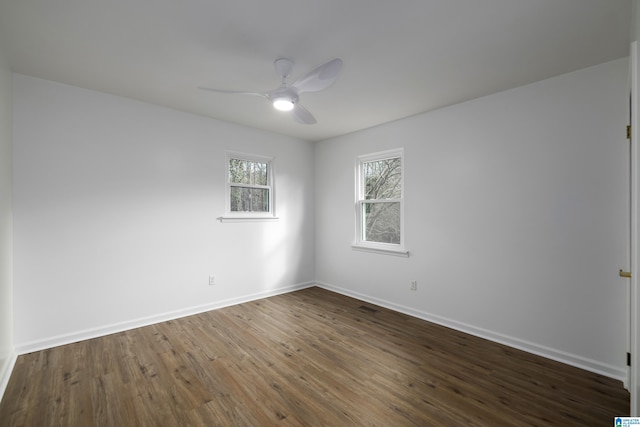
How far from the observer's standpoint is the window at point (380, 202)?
387 centimetres

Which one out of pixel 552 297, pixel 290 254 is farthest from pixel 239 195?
pixel 552 297

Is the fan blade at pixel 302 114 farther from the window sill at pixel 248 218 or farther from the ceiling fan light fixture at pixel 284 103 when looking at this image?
the window sill at pixel 248 218

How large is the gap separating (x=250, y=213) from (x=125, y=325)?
6.58 ft

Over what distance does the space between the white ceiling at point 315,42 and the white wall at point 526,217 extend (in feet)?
1.13

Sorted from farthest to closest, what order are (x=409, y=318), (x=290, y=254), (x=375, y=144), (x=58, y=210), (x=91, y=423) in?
(x=290, y=254) < (x=375, y=144) < (x=409, y=318) < (x=58, y=210) < (x=91, y=423)

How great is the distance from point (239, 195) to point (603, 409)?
4142 mm

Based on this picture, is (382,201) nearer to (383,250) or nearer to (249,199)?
(383,250)

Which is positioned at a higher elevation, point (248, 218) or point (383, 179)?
point (383, 179)

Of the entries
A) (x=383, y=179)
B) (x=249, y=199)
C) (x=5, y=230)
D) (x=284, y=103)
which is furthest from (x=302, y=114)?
(x=5, y=230)

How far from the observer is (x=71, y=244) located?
2812 millimetres

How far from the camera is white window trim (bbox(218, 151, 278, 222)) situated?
12.9 feet

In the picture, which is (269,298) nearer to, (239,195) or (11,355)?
(239,195)

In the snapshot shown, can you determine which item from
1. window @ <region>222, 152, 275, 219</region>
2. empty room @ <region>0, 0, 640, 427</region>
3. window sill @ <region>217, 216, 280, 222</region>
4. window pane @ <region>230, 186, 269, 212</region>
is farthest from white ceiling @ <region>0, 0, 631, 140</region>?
window sill @ <region>217, 216, 280, 222</region>

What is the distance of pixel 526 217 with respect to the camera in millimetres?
2709
